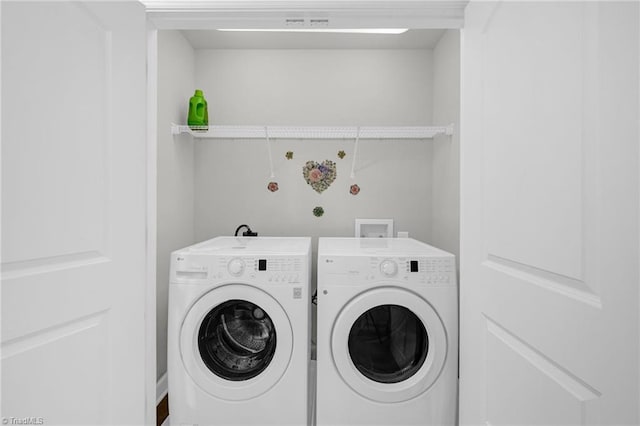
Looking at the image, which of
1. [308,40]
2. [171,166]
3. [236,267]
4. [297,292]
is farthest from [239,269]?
[308,40]

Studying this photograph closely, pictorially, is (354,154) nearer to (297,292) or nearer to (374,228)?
(374,228)

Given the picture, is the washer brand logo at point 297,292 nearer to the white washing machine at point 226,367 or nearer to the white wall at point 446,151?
the white washing machine at point 226,367

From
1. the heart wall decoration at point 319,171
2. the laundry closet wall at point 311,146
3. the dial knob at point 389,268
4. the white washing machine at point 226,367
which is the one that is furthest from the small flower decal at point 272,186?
the dial knob at point 389,268

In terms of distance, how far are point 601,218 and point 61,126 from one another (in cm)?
118

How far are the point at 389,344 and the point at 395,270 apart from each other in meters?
0.38

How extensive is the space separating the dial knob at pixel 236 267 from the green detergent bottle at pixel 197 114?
105 cm

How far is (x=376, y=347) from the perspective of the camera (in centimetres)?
161

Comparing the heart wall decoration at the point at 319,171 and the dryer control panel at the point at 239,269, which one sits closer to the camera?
the dryer control panel at the point at 239,269

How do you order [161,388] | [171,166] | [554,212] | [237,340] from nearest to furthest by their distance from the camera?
1. [554,212]
2. [237,340]
3. [161,388]
4. [171,166]

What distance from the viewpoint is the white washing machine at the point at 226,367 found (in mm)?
1545

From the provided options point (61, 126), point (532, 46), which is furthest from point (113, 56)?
point (532, 46)

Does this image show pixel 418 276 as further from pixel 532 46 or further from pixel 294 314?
pixel 532 46

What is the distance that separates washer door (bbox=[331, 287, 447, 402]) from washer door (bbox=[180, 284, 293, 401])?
274mm

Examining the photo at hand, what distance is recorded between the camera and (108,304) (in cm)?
95
